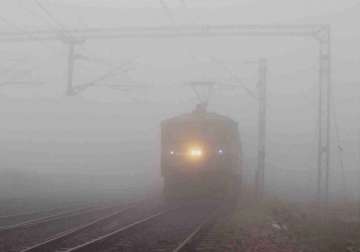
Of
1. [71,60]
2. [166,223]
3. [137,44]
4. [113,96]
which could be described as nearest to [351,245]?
[166,223]

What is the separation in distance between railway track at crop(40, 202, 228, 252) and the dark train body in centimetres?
391

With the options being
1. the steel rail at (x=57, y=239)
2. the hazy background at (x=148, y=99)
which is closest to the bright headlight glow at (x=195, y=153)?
the steel rail at (x=57, y=239)

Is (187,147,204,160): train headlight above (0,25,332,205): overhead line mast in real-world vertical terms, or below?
below

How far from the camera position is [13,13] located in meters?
81.5

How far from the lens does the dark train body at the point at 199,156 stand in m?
22.8

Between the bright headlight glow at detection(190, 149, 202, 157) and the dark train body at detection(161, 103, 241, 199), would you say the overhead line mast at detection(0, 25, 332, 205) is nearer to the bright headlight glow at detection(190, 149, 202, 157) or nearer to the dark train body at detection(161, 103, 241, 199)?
the dark train body at detection(161, 103, 241, 199)

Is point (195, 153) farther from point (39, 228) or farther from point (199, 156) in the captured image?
point (39, 228)

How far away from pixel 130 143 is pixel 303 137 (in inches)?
1058

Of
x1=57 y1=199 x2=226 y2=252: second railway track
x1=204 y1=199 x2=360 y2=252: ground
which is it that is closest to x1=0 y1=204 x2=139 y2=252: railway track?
x1=57 y1=199 x2=226 y2=252: second railway track

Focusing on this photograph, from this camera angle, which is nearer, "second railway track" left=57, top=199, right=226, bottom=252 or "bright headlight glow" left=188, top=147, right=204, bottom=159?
"second railway track" left=57, top=199, right=226, bottom=252

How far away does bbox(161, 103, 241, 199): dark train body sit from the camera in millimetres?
22766

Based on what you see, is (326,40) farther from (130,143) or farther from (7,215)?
(130,143)

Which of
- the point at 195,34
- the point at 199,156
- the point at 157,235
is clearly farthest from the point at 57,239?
the point at 195,34

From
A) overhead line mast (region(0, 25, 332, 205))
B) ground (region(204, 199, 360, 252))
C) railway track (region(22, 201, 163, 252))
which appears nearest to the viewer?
railway track (region(22, 201, 163, 252))
